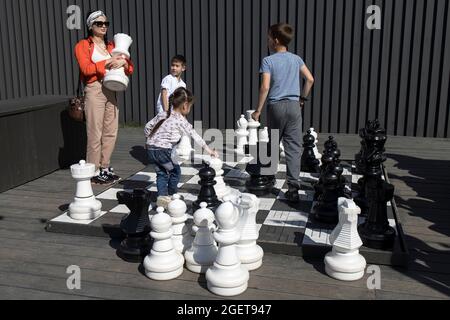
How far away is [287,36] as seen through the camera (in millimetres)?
3371

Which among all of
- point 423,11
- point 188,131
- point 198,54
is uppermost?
point 423,11

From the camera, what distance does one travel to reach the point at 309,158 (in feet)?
14.3

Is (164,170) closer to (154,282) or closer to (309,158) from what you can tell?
(154,282)

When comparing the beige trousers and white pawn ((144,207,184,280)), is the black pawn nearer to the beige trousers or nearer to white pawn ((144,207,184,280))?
white pawn ((144,207,184,280))

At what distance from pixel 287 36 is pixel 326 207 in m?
1.21

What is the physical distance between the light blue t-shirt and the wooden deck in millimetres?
1147

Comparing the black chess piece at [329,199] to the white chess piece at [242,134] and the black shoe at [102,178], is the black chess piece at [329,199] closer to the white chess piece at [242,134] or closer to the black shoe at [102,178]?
the black shoe at [102,178]

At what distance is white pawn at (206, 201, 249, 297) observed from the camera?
223 cm

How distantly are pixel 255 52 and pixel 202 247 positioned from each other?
4229 mm

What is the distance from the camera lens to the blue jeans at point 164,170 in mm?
3330

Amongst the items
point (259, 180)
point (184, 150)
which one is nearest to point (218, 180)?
point (259, 180)

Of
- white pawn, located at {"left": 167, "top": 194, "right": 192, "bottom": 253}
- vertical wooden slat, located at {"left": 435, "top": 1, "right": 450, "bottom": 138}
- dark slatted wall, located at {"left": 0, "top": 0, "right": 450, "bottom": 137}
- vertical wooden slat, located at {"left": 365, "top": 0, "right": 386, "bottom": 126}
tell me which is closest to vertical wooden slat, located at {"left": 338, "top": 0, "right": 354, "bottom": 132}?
dark slatted wall, located at {"left": 0, "top": 0, "right": 450, "bottom": 137}

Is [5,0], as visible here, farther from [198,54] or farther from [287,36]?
[287,36]
